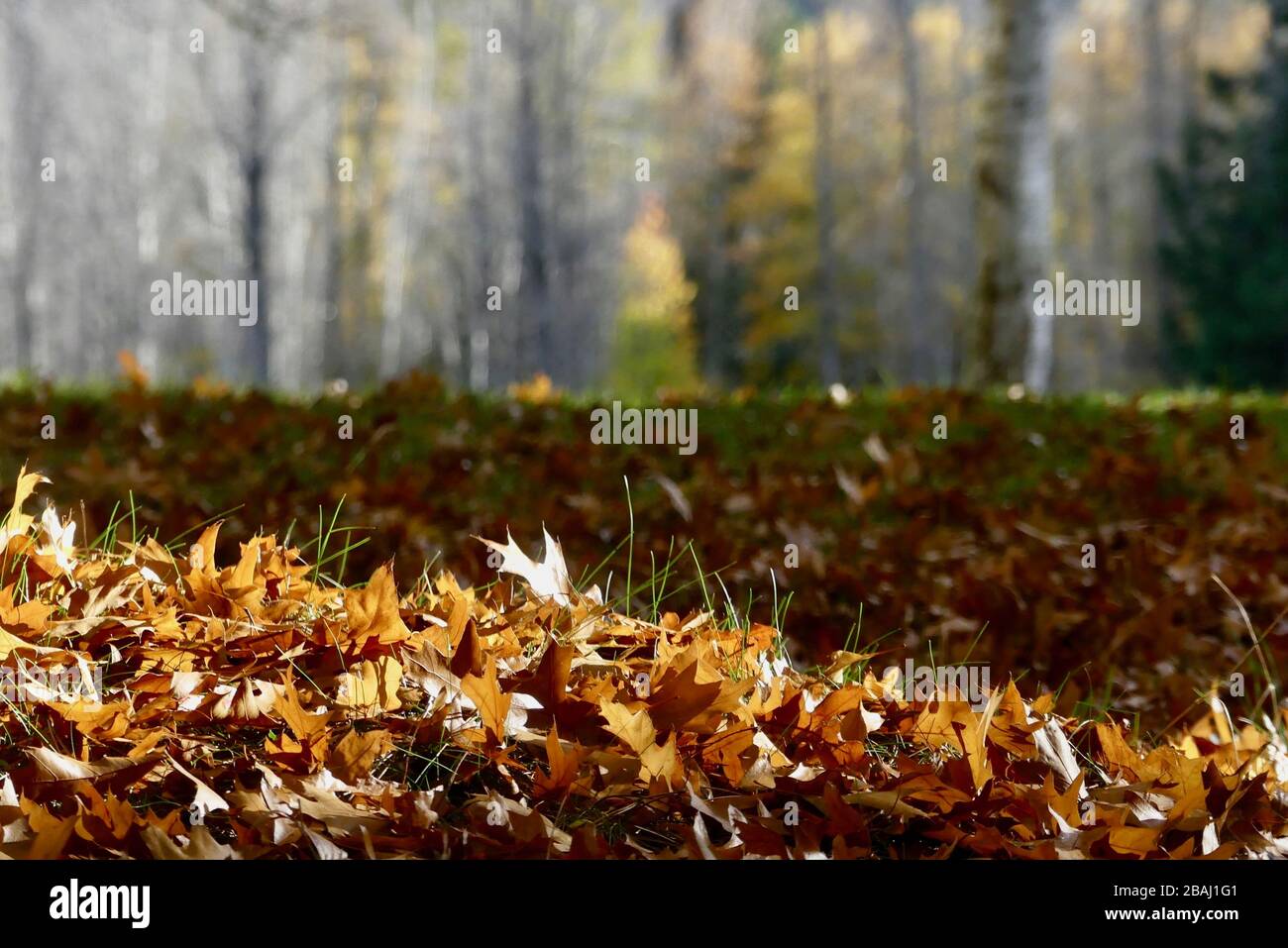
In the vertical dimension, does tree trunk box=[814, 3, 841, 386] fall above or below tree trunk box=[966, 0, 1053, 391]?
A: above

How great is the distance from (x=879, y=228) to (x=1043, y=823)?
34.5 meters

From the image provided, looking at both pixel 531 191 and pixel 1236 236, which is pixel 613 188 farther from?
pixel 1236 236

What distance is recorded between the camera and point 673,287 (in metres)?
31.5

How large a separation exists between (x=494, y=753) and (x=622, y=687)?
310mm

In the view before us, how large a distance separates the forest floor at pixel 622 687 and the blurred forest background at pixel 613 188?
13.8 metres

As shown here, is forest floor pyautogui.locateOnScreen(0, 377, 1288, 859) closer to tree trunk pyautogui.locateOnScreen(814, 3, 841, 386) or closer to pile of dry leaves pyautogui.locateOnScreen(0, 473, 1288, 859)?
pile of dry leaves pyautogui.locateOnScreen(0, 473, 1288, 859)

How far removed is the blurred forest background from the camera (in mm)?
23859

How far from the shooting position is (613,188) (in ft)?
93.6

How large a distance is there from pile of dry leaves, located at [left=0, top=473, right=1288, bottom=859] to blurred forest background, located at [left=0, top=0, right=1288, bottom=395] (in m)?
15.3

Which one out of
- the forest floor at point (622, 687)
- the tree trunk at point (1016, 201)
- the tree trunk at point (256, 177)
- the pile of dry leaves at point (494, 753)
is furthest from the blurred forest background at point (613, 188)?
the pile of dry leaves at point (494, 753)

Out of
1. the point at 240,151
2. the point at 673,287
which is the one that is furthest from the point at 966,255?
the point at 240,151

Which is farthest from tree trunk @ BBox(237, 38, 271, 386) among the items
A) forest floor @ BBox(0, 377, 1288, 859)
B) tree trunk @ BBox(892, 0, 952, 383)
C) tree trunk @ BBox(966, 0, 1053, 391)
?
forest floor @ BBox(0, 377, 1288, 859)

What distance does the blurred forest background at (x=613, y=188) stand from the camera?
23859 millimetres

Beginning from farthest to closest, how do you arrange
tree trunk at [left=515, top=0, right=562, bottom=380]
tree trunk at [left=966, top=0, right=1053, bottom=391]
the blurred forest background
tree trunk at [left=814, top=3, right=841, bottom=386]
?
1. tree trunk at [left=814, top=3, right=841, bottom=386]
2. the blurred forest background
3. tree trunk at [left=515, top=0, right=562, bottom=380]
4. tree trunk at [left=966, top=0, right=1053, bottom=391]
